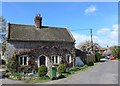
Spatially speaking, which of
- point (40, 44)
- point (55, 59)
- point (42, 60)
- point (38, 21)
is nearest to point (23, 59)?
point (42, 60)

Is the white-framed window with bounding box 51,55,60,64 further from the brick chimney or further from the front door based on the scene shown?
the brick chimney

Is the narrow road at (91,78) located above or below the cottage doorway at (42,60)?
below

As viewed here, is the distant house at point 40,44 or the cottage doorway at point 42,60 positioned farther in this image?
the cottage doorway at point 42,60

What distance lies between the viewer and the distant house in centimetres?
3263

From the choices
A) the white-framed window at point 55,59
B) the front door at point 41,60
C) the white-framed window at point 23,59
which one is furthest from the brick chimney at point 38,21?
the white-framed window at point 23,59

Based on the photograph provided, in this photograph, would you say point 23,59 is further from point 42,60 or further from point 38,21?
point 38,21

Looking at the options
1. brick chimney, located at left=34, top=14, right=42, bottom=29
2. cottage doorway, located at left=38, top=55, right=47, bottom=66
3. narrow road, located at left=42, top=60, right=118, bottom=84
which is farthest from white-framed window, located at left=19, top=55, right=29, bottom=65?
narrow road, located at left=42, top=60, right=118, bottom=84

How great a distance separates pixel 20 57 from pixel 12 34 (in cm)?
384

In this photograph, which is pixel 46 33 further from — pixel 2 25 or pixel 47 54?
pixel 2 25

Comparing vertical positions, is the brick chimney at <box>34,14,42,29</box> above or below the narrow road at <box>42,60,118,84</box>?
above

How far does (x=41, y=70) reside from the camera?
88.3ft

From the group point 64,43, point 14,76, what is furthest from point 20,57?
point 64,43

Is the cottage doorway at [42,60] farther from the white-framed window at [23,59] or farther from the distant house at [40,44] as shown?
the white-framed window at [23,59]

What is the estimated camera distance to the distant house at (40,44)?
107 feet
